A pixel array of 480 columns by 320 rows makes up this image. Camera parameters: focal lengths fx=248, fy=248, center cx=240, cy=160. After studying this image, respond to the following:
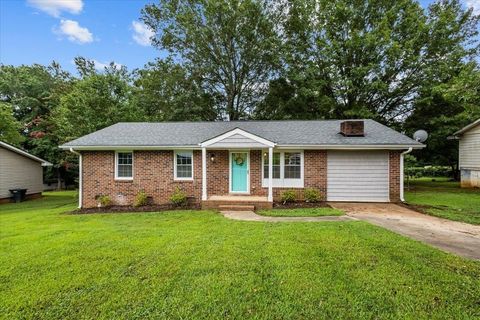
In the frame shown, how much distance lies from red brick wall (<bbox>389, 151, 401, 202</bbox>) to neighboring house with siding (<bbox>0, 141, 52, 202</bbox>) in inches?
819

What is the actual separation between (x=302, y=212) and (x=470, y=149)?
14591 millimetres

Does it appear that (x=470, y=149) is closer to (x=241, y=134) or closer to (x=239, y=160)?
(x=239, y=160)

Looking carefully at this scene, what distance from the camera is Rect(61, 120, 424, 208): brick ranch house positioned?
10.1m

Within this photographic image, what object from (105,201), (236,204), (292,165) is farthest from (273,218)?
(105,201)

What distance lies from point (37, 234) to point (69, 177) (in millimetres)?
22696

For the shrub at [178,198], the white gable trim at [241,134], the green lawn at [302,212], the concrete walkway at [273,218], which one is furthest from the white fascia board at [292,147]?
the concrete walkway at [273,218]

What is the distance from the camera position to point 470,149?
613 inches

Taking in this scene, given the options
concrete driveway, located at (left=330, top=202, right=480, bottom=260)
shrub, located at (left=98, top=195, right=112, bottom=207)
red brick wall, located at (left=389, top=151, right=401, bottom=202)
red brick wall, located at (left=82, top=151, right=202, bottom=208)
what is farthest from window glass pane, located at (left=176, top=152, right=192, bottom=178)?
red brick wall, located at (left=389, top=151, right=401, bottom=202)

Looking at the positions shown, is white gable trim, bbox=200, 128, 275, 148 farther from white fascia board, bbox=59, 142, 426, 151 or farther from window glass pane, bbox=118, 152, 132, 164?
window glass pane, bbox=118, 152, 132, 164

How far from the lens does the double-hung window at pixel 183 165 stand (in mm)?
10547

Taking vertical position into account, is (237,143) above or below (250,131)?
below

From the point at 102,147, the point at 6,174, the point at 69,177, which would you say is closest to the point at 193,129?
the point at 102,147

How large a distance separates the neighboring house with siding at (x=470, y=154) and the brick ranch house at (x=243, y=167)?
8.88 meters

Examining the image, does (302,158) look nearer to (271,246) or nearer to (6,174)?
(271,246)
